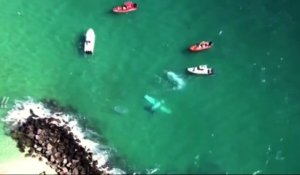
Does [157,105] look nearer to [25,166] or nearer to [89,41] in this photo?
[89,41]

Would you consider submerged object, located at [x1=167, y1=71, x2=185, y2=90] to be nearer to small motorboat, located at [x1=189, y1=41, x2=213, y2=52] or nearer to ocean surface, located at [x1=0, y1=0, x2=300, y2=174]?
ocean surface, located at [x1=0, y1=0, x2=300, y2=174]

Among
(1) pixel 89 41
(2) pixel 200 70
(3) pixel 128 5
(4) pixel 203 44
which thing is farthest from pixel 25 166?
(4) pixel 203 44

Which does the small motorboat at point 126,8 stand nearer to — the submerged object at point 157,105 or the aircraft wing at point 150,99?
the aircraft wing at point 150,99

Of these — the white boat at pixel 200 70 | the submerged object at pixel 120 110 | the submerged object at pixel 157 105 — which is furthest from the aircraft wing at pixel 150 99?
the white boat at pixel 200 70

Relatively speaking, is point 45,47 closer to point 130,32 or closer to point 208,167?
point 130,32

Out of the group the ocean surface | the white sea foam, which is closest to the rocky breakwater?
the white sea foam

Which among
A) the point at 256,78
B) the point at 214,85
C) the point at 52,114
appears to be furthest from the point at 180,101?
the point at 52,114
